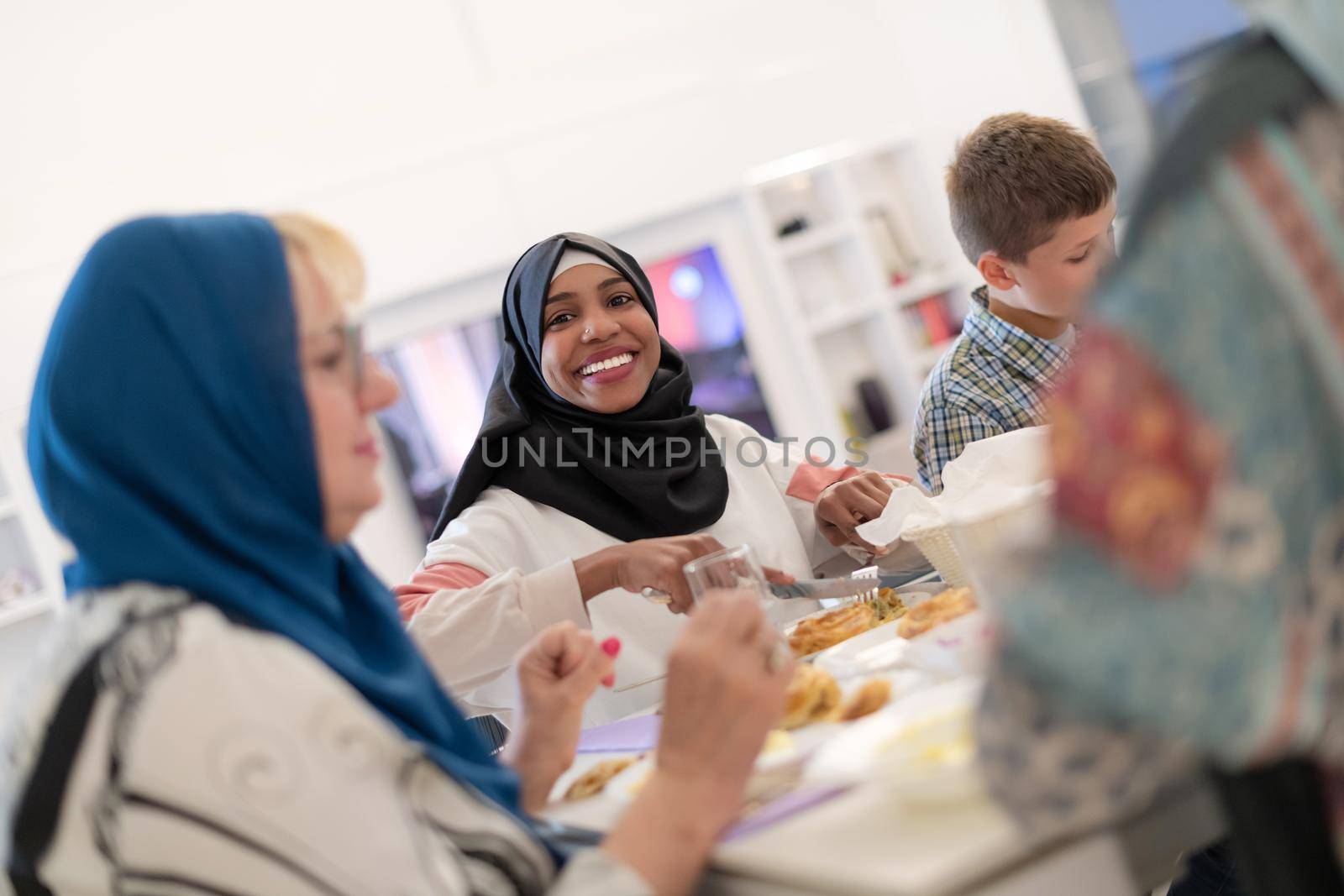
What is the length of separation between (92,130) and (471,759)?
14.2 feet

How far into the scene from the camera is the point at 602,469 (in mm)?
2164

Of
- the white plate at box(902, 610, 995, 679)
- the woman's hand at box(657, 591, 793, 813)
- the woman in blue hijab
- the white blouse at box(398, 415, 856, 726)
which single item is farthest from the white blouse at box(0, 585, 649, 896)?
the white blouse at box(398, 415, 856, 726)

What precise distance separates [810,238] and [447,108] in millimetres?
1604

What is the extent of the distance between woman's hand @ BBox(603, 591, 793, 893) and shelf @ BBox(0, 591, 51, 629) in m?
4.22

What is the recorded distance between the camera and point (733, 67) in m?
5.13

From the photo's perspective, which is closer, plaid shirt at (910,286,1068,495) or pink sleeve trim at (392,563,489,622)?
pink sleeve trim at (392,563,489,622)

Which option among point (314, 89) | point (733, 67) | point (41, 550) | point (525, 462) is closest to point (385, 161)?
point (314, 89)

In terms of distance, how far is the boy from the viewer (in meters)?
Answer: 2.11

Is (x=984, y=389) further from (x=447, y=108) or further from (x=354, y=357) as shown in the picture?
(x=447, y=108)

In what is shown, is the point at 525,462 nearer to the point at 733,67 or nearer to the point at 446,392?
the point at 446,392

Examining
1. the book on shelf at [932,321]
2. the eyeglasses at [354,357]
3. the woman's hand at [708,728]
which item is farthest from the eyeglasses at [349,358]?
the book on shelf at [932,321]

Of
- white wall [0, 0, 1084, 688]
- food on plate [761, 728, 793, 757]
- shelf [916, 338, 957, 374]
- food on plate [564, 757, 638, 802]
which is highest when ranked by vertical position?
white wall [0, 0, 1084, 688]

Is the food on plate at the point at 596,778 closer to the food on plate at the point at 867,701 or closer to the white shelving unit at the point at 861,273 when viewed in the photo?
the food on plate at the point at 867,701

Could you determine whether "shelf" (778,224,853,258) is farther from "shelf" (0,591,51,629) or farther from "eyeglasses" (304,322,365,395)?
"eyeglasses" (304,322,365,395)
